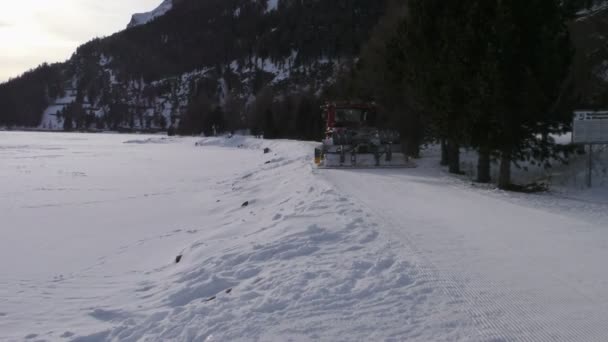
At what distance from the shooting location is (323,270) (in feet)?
22.0

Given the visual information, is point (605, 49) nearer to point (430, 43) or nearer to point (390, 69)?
point (430, 43)

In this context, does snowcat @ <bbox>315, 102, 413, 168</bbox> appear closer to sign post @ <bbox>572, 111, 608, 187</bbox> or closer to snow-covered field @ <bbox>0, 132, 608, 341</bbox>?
snow-covered field @ <bbox>0, 132, 608, 341</bbox>

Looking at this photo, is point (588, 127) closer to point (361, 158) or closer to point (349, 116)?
point (361, 158)

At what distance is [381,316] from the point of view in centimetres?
505

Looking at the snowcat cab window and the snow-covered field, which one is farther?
the snowcat cab window

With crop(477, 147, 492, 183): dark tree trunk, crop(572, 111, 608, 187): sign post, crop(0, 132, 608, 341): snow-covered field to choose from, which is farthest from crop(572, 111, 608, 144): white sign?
crop(477, 147, 492, 183): dark tree trunk

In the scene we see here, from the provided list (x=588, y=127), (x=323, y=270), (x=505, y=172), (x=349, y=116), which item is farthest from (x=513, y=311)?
(x=349, y=116)

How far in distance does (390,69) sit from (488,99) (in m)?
9.06

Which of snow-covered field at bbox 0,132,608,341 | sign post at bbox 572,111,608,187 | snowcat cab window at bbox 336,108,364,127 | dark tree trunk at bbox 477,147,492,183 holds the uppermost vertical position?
snowcat cab window at bbox 336,108,364,127

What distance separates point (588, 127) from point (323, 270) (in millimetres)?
11656

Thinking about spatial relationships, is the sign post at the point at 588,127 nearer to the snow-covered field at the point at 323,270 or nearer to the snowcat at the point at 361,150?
the snow-covered field at the point at 323,270

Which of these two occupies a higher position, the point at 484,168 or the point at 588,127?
the point at 588,127

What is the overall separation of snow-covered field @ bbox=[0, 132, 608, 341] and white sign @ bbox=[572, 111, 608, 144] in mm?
1738

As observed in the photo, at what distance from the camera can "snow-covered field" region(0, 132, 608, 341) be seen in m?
5.00
